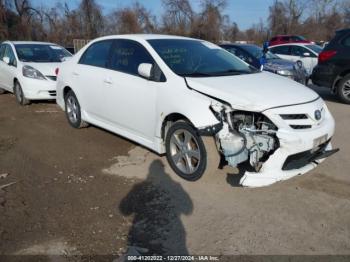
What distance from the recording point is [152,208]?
370 centimetres

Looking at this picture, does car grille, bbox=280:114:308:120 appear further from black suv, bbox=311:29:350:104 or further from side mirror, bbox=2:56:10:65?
side mirror, bbox=2:56:10:65

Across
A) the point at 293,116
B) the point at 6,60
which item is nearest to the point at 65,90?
the point at 6,60

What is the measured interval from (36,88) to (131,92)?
14.6ft

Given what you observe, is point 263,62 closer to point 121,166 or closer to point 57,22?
point 121,166

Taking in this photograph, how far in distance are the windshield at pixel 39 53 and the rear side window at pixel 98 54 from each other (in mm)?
3477

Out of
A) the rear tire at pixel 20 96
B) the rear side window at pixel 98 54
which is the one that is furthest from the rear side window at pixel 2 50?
the rear side window at pixel 98 54

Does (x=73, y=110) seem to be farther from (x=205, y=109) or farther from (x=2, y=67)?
(x=2, y=67)

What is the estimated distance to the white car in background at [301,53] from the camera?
45.1 feet

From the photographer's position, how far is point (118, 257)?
2.94m

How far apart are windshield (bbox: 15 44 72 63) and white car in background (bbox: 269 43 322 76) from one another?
878 centimetres

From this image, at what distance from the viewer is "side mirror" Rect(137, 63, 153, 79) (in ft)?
14.5

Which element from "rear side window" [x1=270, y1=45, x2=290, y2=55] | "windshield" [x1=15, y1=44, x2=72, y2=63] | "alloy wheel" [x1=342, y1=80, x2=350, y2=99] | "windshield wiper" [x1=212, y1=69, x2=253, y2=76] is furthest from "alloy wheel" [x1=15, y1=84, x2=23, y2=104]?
"rear side window" [x1=270, y1=45, x2=290, y2=55]

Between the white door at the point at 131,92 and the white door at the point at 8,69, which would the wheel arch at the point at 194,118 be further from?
the white door at the point at 8,69

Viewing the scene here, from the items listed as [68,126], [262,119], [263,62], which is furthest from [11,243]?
[263,62]
